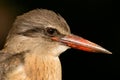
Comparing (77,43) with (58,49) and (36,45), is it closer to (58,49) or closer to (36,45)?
(58,49)

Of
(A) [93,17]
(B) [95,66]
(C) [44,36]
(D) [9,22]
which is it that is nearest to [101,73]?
(B) [95,66]

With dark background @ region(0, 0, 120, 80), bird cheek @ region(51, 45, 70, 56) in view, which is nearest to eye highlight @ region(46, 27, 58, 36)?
bird cheek @ region(51, 45, 70, 56)

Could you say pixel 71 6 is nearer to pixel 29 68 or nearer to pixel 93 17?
pixel 93 17

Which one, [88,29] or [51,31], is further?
[88,29]

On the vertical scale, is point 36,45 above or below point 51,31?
below

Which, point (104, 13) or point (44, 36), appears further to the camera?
point (104, 13)

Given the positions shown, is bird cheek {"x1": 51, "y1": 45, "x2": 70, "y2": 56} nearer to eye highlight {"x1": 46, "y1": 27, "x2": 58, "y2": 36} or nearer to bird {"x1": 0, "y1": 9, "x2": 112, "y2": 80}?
bird {"x1": 0, "y1": 9, "x2": 112, "y2": 80}

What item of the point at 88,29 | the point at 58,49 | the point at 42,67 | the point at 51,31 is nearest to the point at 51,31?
the point at 51,31
